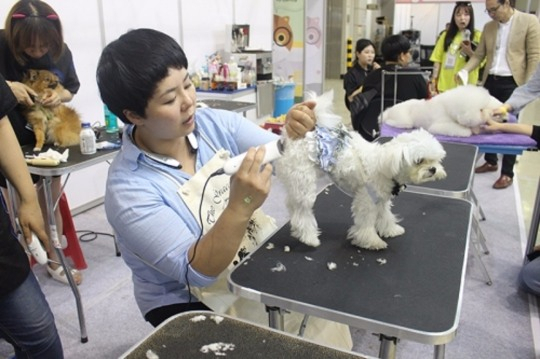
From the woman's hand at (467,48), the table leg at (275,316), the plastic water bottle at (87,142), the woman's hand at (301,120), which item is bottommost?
the table leg at (275,316)

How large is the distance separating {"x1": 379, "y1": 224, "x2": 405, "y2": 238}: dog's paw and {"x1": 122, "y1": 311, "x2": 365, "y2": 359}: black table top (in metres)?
0.54

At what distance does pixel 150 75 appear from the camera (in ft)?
3.32

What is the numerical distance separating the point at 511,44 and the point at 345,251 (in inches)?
124

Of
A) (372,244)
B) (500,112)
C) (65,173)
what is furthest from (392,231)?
(500,112)

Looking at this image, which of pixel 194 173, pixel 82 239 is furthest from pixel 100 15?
pixel 194 173

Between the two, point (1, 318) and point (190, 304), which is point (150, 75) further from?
point (1, 318)

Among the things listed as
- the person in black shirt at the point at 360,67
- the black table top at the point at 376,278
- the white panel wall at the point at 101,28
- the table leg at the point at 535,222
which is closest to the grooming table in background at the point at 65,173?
the black table top at the point at 376,278

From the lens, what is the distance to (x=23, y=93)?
1.98 m

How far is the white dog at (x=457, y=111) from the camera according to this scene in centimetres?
245

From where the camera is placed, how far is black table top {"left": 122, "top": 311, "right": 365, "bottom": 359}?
2.66ft

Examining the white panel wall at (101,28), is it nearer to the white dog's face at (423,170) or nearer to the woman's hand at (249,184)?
the woman's hand at (249,184)

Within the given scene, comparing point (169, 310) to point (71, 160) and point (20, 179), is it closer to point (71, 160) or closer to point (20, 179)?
point (20, 179)

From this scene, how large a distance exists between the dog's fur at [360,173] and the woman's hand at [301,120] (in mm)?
17

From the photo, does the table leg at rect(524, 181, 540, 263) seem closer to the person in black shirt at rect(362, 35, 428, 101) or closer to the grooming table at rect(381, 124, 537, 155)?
the grooming table at rect(381, 124, 537, 155)
